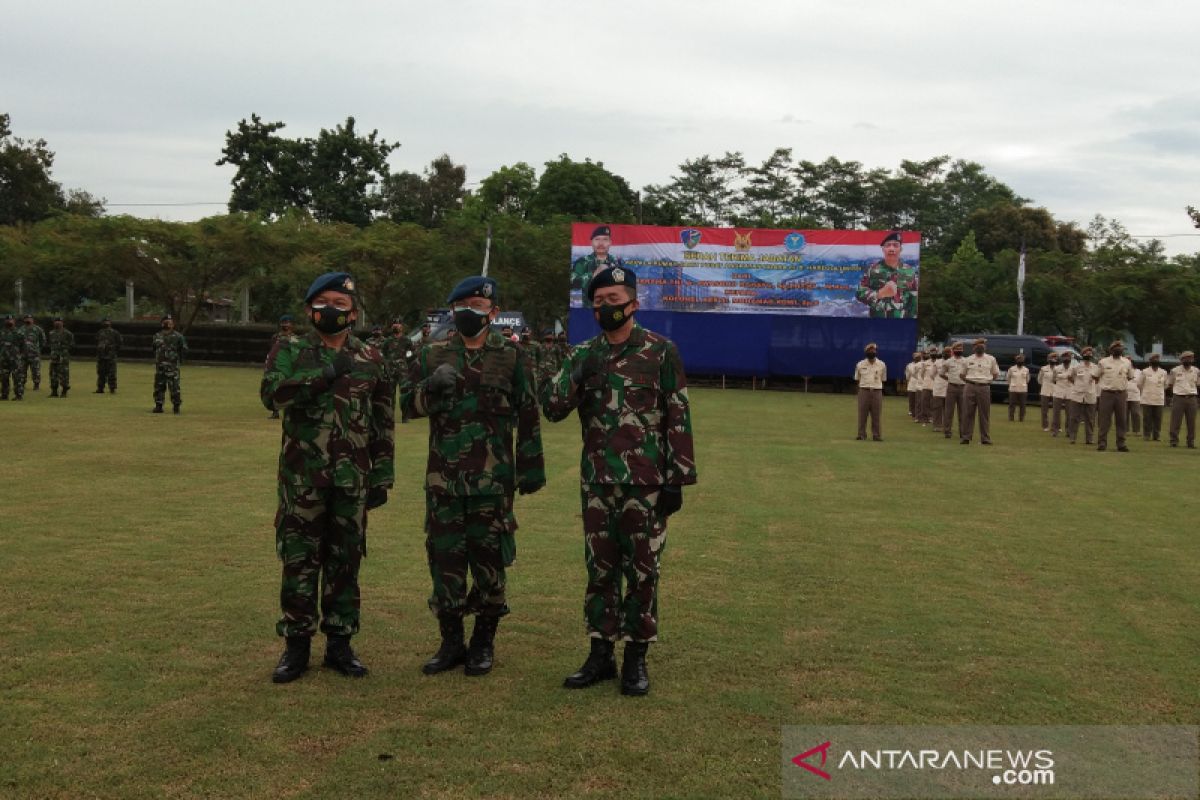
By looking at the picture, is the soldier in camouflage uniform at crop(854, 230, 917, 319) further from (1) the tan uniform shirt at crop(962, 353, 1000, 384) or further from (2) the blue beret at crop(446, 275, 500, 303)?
(2) the blue beret at crop(446, 275, 500, 303)

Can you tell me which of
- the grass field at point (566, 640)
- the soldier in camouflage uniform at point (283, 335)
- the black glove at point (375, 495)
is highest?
the soldier in camouflage uniform at point (283, 335)

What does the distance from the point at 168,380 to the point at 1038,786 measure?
1909 cm

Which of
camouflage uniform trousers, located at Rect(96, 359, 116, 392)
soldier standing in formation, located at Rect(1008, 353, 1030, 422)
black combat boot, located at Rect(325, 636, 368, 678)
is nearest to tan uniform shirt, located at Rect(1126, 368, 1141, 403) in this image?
soldier standing in formation, located at Rect(1008, 353, 1030, 422)

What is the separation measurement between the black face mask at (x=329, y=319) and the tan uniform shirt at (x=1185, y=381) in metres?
18.1

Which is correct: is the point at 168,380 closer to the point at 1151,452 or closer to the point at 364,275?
the point at 1151,452

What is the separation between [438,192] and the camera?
76.4 m

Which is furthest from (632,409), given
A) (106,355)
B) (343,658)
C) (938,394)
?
(106,355)

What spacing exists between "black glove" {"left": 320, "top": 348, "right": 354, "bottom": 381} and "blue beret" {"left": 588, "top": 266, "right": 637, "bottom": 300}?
121 centimetres

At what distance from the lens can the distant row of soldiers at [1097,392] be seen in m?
18.9

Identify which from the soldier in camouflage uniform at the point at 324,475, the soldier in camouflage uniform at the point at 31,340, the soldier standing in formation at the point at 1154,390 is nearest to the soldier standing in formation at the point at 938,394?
the soldier standing in formation at the point at 1154,390

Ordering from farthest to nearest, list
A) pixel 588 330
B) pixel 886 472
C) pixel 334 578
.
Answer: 1. pixel 588 330
2. pixel 886 472
3. pixel 334 578

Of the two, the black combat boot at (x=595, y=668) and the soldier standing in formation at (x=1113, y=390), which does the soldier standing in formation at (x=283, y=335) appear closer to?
the black combat boot at (x=595, y=668)

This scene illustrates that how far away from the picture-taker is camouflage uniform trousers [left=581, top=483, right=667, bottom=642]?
515 cm

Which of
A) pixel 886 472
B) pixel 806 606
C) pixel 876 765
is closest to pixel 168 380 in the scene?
pixel 886 472
